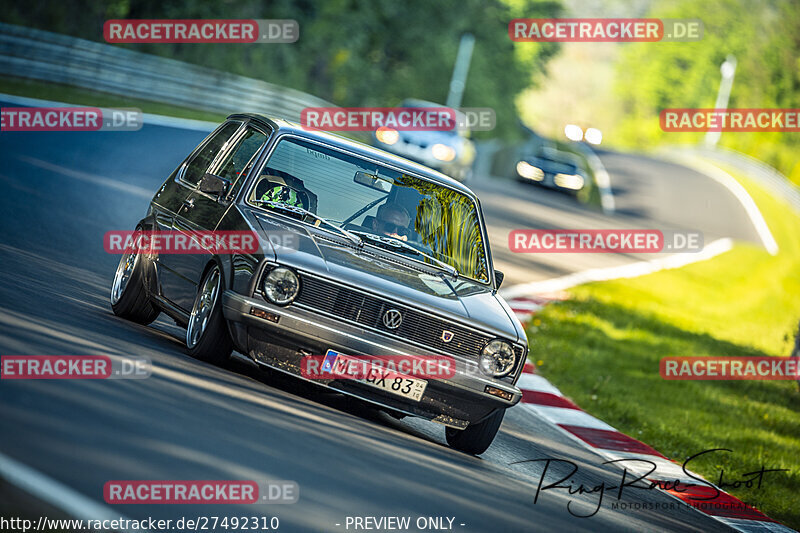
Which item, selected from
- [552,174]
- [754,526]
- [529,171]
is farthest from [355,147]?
[529,171]

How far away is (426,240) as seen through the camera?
319 inches

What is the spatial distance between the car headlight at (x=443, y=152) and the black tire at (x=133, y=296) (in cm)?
2340

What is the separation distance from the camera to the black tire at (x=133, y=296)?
333 inches

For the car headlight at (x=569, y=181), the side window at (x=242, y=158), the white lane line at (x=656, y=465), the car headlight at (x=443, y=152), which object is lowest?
the white lane line at (x=656, y=465)

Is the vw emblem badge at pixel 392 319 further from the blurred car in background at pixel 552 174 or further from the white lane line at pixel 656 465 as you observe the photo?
the blurred car in background at pixel 552 174

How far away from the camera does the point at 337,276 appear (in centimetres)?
693

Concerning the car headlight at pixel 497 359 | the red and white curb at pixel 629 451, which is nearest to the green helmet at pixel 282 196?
the car headlight at pixel 497 359

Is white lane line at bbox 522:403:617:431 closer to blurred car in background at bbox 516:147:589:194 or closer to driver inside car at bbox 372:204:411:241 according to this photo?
driver inside car at bbox 372:204:411:241

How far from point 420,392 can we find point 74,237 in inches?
225

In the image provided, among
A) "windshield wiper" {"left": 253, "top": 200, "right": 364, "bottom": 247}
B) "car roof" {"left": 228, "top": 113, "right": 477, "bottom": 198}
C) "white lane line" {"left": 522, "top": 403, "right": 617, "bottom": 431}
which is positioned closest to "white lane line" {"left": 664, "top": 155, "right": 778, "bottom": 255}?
"white lane line" {"left": 522, "top": 403, "right": 617, "bottom": 431}

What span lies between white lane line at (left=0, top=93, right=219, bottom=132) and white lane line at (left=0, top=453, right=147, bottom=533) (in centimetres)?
1638

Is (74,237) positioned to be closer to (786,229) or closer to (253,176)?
(253,176)

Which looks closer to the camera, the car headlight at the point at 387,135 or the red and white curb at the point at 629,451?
the red and white curb at the point at 629,451

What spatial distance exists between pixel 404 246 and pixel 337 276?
1096mm
